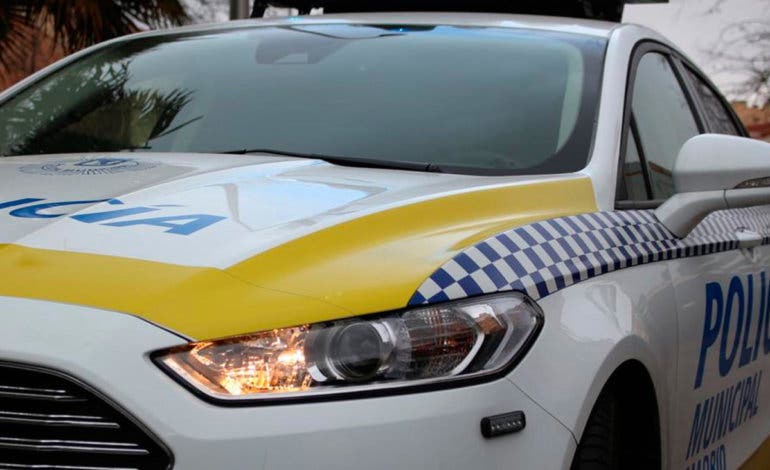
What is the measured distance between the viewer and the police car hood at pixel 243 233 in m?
2.03

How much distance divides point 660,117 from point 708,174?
Answer: 0.71 meters

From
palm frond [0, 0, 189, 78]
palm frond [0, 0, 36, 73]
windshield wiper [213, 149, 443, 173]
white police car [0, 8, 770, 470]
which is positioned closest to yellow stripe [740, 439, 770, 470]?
white police car [0, 8, 770, 470]

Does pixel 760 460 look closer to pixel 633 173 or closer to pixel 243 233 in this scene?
pixel 633 173

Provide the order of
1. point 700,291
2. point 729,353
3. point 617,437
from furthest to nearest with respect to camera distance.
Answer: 1. point 729,353
2. point 700,291
3. point 617,437

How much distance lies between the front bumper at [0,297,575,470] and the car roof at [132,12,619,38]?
1840 millimetres

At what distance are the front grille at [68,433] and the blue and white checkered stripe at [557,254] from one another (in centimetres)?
49

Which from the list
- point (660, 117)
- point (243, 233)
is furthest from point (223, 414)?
point (660, 117)

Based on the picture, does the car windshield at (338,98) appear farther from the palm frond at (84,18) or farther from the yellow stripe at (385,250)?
the palm frond at (84,18)

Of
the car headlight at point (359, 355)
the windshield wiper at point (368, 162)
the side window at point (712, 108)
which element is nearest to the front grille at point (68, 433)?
the car headlight at point (359, 355)

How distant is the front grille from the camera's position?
190cm

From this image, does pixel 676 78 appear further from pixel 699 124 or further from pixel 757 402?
pixel 757 402

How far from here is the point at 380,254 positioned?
87.7 inches

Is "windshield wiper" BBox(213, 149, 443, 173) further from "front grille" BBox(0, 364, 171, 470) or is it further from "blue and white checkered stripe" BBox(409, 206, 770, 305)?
"front grille" BBox(0, 364, 171, 470)

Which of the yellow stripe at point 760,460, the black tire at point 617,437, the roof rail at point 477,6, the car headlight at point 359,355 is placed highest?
the roof rail at point 477,6
